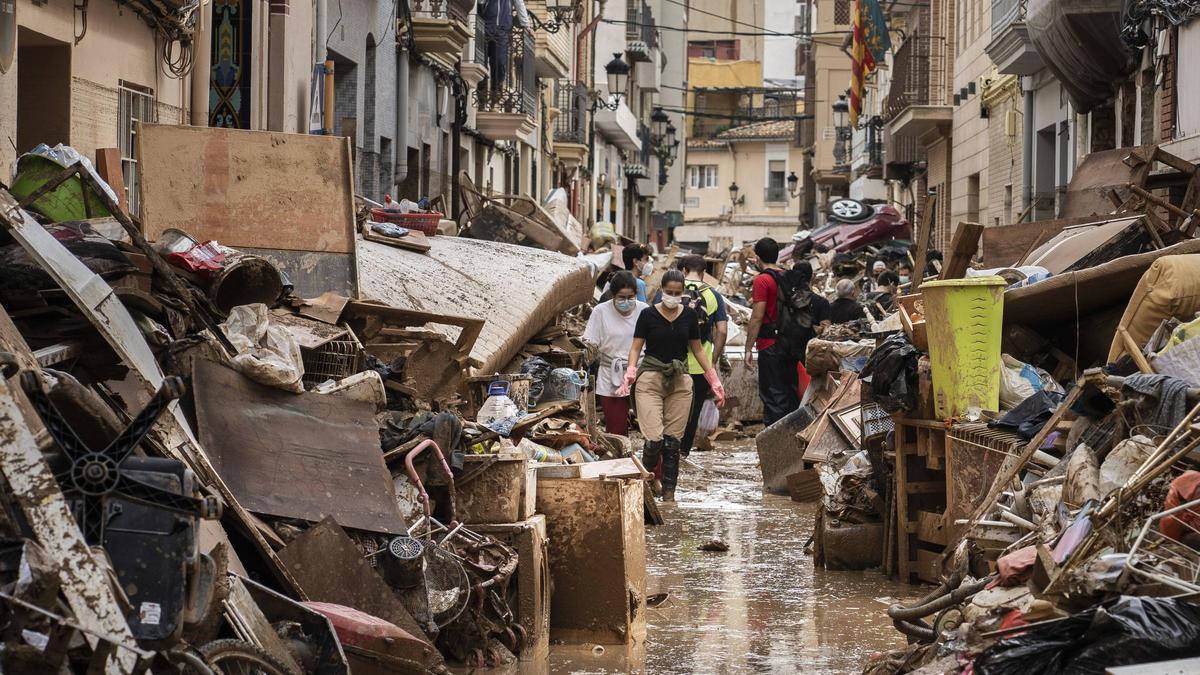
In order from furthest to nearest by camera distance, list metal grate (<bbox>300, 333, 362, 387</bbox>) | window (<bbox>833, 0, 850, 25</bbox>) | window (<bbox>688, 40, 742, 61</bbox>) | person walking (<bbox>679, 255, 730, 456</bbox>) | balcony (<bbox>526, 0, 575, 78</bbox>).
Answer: window (<bbox>688, 40, 742, 61</bbox>), window (<bbox>833, 0, 850, 25</bbox>), balcony (<bbox>526, 0, 575, 78</bbox>), person walking (<bbox>679, 255, 730, 456</bbox>), metal grate (<bbox>300, 333, 362, 387</bbox>)

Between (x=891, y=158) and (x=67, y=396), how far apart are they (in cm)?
3032

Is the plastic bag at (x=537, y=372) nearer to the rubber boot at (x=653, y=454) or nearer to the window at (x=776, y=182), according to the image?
the rubber boot at (x=653, y=454)

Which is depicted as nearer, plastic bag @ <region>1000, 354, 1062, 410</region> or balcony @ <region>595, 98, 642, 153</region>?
plastic bag @ <region>1000, 354, 1062, 410</region>

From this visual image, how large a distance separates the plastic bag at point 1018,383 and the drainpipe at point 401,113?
13.5 metres

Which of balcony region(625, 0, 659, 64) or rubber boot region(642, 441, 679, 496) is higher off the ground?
balcony region(625, 0, 659, 64)

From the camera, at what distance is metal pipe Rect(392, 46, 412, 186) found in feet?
68.3

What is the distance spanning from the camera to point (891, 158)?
34031 mm

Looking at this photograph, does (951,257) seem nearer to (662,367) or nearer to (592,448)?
(662,367)

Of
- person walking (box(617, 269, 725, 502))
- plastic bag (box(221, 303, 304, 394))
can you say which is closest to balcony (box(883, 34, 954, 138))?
person walking (box(617, 269, 725, 502))

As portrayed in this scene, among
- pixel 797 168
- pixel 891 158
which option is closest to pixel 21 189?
pixel 891 158

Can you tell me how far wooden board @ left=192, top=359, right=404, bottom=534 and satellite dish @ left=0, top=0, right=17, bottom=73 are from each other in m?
3.40

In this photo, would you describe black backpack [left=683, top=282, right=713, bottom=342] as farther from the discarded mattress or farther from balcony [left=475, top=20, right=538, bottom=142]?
balcony [left=475, top=20, right=538, bottom=142]

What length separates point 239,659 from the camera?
14.8ft

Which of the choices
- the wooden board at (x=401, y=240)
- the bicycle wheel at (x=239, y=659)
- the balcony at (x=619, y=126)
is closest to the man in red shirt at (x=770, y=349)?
the wooden board at (x=401, y=240)
